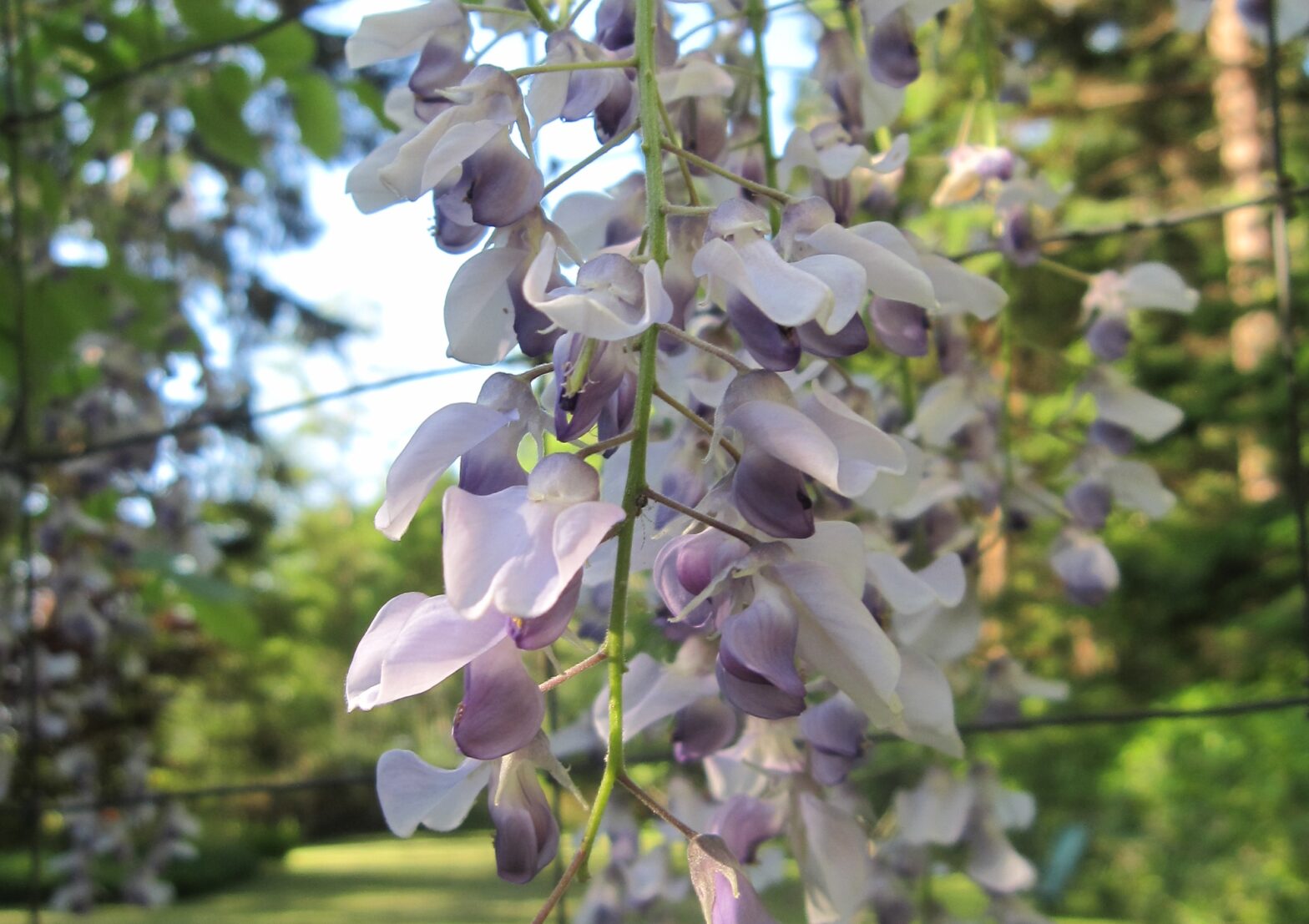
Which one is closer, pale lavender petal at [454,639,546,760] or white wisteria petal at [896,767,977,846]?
pale lavender petal at [454,639,546,760]

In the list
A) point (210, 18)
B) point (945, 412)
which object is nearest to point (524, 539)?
point (945, 412)

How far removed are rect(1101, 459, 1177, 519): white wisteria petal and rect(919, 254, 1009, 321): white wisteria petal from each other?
1.42 ft

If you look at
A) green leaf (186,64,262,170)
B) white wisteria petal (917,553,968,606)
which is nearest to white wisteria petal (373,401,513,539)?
white wisteria petal (917,553,968,606)

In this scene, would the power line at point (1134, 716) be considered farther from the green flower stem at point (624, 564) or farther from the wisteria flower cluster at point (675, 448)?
the green flower stem at point (624, 564)

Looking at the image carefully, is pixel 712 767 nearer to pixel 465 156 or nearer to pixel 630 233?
pixel 630 233

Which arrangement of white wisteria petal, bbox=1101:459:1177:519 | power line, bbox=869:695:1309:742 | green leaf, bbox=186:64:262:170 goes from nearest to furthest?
power line, bbox=869:695:1309:742, white wisteria petal, bbox=1101:459:1177:519, green leaf, bbox=186:64:262:170

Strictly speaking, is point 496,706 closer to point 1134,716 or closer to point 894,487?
point 894,487

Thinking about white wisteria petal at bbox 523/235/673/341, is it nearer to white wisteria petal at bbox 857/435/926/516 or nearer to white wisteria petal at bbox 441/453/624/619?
white wisteria petal at bbox 441/453/624/619

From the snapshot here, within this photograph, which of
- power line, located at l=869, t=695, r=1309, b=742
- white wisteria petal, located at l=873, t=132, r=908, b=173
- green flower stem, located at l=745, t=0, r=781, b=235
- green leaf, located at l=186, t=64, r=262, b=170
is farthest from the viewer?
green leaf, located at l=186, t=64, r=262, b=170

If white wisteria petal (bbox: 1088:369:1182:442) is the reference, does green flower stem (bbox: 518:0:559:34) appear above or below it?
above

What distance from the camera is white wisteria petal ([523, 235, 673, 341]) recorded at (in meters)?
0.37

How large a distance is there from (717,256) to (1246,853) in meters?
4.55

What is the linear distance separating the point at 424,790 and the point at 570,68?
0.30m

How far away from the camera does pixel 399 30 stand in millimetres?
611
